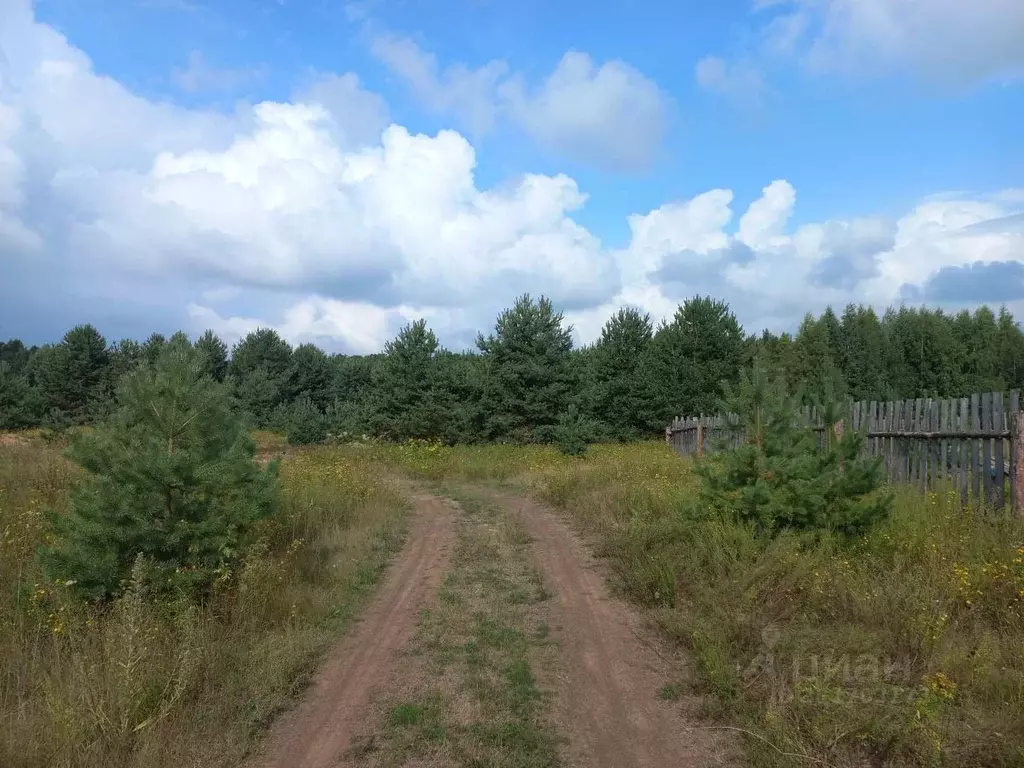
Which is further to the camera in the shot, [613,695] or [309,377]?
[309,377]

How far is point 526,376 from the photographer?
27.1 m

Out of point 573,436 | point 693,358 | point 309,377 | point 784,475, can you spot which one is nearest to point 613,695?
point 784,475

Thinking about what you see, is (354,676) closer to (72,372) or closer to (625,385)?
(625,385)

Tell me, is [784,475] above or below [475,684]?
above

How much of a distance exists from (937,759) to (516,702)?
8.18ft

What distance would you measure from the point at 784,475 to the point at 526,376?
20198mm

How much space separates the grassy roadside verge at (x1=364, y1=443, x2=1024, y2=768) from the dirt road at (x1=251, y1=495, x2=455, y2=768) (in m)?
2.23

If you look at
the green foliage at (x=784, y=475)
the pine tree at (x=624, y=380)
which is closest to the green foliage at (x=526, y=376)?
the pine tree at (x=624, y=380)

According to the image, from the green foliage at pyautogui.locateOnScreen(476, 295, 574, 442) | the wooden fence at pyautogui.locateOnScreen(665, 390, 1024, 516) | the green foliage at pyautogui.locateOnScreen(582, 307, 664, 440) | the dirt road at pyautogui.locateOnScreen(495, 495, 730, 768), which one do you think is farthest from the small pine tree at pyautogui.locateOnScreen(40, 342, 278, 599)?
the green foliage at pyautogui.locateOnScreen(582, 307, 664, 440)

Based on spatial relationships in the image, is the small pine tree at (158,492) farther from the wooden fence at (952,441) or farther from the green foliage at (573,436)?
the green foliage at (573,436)

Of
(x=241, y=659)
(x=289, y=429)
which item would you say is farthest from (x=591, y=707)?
(x=289, y=429)

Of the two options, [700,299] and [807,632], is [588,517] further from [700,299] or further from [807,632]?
[700,299]

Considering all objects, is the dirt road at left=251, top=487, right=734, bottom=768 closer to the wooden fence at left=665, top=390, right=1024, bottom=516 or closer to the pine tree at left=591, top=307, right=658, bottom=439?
the wooden fence at left=665, top=390, right=1024, bottom=516

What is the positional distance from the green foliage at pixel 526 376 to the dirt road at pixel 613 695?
19389mm
